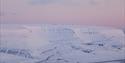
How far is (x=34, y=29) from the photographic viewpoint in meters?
1.94

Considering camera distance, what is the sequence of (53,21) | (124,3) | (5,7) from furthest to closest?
(124,3) → (53,21) → (5,7)

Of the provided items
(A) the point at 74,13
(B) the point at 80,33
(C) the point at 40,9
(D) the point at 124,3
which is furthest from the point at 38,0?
(D) the point at 124,3

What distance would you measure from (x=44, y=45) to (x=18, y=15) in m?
0.33

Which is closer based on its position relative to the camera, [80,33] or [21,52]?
[21,52]

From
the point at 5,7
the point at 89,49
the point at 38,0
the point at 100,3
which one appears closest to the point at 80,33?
the point at 89,49

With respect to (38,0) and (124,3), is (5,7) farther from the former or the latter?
(124,3)

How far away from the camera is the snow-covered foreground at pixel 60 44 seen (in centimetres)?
188

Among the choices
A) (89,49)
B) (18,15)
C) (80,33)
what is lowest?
(89,49)

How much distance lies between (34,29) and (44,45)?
0.16 metres

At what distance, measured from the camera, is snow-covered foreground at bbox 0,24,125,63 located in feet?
6.17

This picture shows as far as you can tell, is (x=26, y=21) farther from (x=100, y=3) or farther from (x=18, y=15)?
(x=100, y=3)

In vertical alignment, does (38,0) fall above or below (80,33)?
above

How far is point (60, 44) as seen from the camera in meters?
1.98

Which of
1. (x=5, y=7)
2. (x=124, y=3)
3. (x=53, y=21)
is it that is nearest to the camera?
(x=5, y=7)
